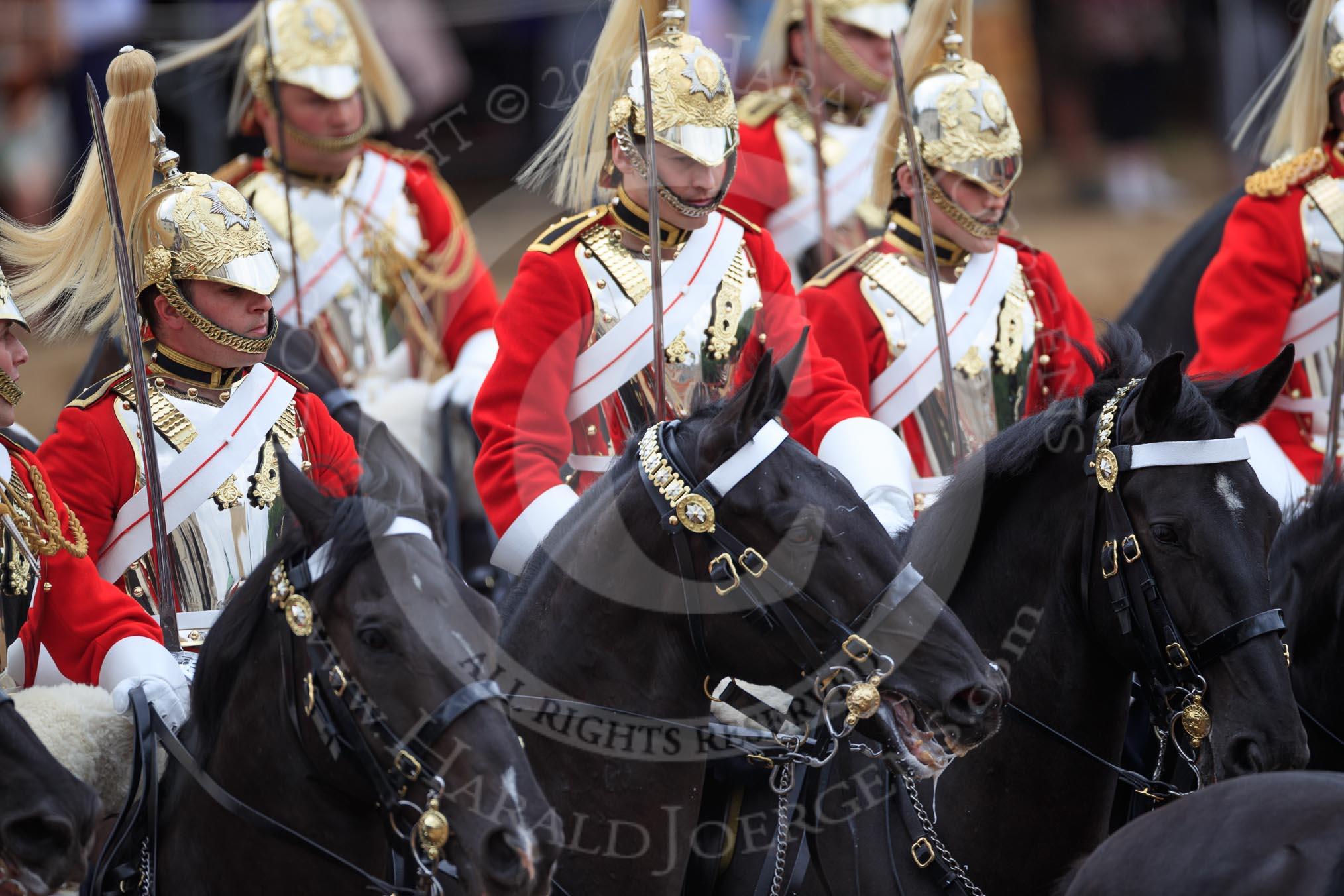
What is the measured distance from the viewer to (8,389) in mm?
3844

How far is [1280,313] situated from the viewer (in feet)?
19.4

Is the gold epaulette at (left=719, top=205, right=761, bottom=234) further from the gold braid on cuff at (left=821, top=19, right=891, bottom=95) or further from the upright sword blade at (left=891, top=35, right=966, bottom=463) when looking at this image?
the gold braid on cuff at (left=821, top=19, right=891, bottom=95)

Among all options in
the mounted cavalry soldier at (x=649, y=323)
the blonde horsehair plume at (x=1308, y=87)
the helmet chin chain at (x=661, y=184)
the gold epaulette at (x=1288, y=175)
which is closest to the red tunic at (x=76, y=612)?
the mounted cavalry soldier at (x=649, y=323)

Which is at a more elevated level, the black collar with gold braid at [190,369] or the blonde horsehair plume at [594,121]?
the blonde horsehair plume at [594,121]

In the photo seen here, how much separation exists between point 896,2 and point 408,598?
5.33 m

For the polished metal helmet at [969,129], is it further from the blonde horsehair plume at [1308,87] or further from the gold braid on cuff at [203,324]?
the gold braid on cuff at [203,324]

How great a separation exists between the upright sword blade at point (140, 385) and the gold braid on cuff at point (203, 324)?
130 millimetres

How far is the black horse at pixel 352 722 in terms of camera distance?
319cm

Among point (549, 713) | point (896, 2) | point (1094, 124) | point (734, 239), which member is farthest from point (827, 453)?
point (1094, 124)

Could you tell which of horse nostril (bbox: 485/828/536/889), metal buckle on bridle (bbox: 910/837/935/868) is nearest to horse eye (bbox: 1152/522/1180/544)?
metal buckle on bridle (bbox: 910/837/935/868)

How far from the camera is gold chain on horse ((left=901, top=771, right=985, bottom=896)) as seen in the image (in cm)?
406

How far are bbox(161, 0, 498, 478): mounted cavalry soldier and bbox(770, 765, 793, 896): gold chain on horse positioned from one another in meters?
3.49

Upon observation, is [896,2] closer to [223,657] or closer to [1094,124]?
[223,657]

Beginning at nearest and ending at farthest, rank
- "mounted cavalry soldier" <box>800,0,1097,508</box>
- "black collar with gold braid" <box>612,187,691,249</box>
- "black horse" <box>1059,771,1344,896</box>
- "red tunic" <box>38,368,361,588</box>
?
1. "black horse" <box>1059,771,1344,896</box>
2. "red tunic" <box>38,368,361,588</box>
3. "black collar with gold braid" <box>612,187,691,249</box>
4. "mounted cavalry soldier" <box>800,0,1097,508</box>
